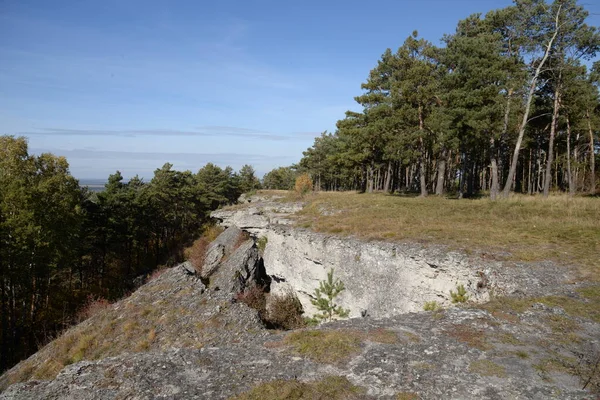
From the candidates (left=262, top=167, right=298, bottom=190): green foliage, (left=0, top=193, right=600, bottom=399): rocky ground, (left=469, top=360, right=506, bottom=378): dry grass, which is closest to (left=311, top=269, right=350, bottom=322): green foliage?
(left=0, top=193, right=600, bottom=399): rocky ground

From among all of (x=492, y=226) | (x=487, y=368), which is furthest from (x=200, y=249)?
(x=487, y=368)

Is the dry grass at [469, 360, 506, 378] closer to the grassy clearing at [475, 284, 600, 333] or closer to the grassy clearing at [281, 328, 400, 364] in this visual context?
the grassy clearing at [281, 328, 400, 364]

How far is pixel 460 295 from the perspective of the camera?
1255 cm

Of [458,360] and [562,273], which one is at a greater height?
[562,273]

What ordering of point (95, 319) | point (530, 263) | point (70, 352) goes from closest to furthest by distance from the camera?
point (530, 263)
point (70, 352)
point (95, 319)

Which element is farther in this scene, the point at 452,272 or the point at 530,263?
the point at 452,272

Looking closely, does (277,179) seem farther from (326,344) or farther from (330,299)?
(326,344)

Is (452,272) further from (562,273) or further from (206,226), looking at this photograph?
(206,226)

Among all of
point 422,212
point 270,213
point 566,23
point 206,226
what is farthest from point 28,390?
point 206,226

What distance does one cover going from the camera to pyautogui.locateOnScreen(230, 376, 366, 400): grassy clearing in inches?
241

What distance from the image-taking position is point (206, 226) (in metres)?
50.5

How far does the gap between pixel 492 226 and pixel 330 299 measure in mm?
9133

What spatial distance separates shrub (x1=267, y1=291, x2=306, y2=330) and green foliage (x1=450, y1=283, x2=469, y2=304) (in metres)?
10.3

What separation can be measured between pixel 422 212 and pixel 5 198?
27.6m
